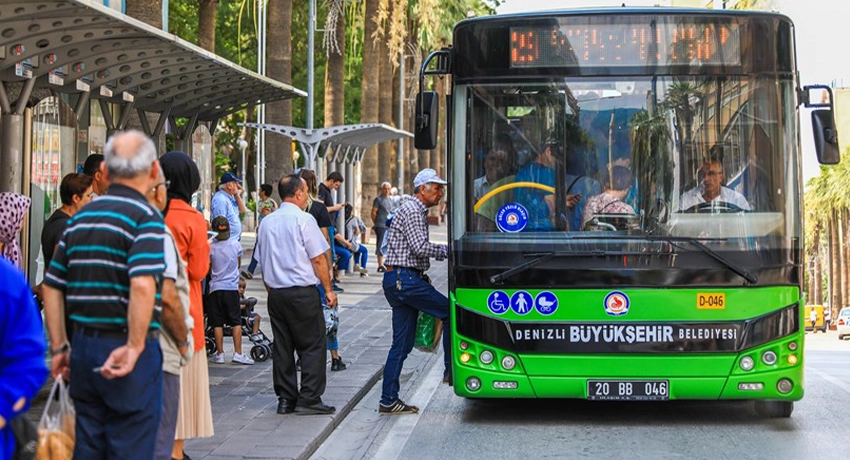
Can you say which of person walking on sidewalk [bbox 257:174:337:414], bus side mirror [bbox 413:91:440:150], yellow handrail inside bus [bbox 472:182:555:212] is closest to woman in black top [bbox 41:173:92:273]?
person walking on sidewalk [bbox 257:174:337:414]

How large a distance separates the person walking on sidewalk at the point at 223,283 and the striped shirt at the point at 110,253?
7395 millimetres

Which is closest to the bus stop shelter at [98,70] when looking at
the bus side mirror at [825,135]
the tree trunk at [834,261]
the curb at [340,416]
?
the curb at [340,416]

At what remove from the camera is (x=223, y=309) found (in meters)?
13.1

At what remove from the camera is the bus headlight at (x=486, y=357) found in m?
10.1

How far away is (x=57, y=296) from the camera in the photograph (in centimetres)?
558

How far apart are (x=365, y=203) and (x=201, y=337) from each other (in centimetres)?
3224

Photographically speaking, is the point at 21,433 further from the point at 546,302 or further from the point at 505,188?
the point at 505,188

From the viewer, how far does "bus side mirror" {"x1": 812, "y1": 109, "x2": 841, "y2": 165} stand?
10.1 meters

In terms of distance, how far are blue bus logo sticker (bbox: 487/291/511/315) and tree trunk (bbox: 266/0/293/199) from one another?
1574 cm

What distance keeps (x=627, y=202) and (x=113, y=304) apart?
205 inches

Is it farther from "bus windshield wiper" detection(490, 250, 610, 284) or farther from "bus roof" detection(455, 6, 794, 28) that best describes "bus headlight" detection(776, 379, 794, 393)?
"bus roof" detection(455, 6, 794, 28)

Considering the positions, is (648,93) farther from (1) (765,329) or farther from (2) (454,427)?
(2) (454,427)

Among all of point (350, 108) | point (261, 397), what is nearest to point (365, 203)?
point (350, 108)

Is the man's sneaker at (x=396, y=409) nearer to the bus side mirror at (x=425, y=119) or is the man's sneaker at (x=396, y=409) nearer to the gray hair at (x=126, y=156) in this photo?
the bus side mirror at (x=425, y=119)
